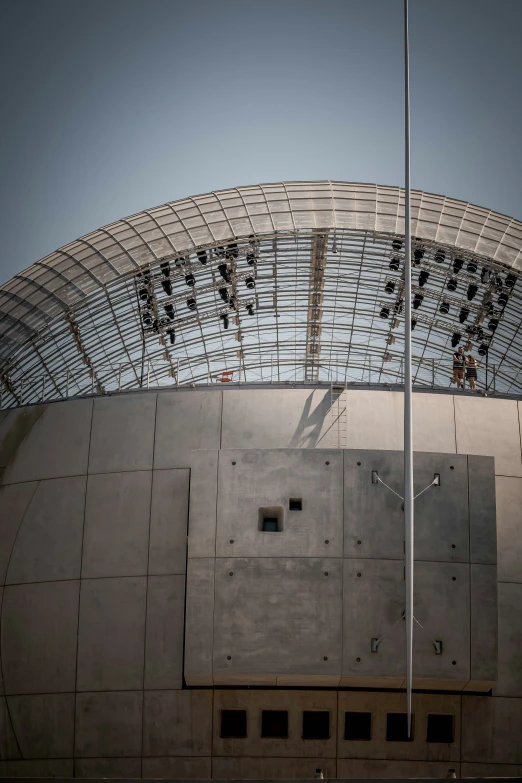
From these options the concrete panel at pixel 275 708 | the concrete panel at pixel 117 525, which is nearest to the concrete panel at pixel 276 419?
the concrete panel at pixel 117 525

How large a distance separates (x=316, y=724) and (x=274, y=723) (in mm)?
1548

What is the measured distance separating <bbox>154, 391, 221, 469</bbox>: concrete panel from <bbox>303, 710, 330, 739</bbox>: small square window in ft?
34.6

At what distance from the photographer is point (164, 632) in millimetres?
38812

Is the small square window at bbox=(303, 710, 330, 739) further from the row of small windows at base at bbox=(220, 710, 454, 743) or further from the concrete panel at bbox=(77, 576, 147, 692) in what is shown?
the concrete panel at bbox=(77, 576, 147, 692)

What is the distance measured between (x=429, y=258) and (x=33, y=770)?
31936 mm

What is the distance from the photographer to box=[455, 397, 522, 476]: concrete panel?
41.2 m

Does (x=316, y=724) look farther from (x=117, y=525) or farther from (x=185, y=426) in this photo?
(x=185, y=426)

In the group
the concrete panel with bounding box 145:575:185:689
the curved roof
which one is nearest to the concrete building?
the concrete panel with bounding box 145:575:185:689

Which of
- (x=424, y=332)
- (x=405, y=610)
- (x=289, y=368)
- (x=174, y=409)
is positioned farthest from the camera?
(x=289, y=368)

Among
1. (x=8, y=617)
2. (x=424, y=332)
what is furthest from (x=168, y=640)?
(x=424, y=332)

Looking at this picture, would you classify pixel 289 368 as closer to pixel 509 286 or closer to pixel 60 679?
pixel 509 286

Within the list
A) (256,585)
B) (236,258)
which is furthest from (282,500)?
(236,258)

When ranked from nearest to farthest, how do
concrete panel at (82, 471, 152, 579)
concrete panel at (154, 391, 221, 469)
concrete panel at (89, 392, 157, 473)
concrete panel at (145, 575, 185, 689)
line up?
concrete panel at (145, 575, 185, 689)
concrete panel at (82, 471, 152, 579)
concrete panel at (154, 391, 221, 469)
concrete panel at (89, 392, 157, 473)

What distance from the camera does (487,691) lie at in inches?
1496
